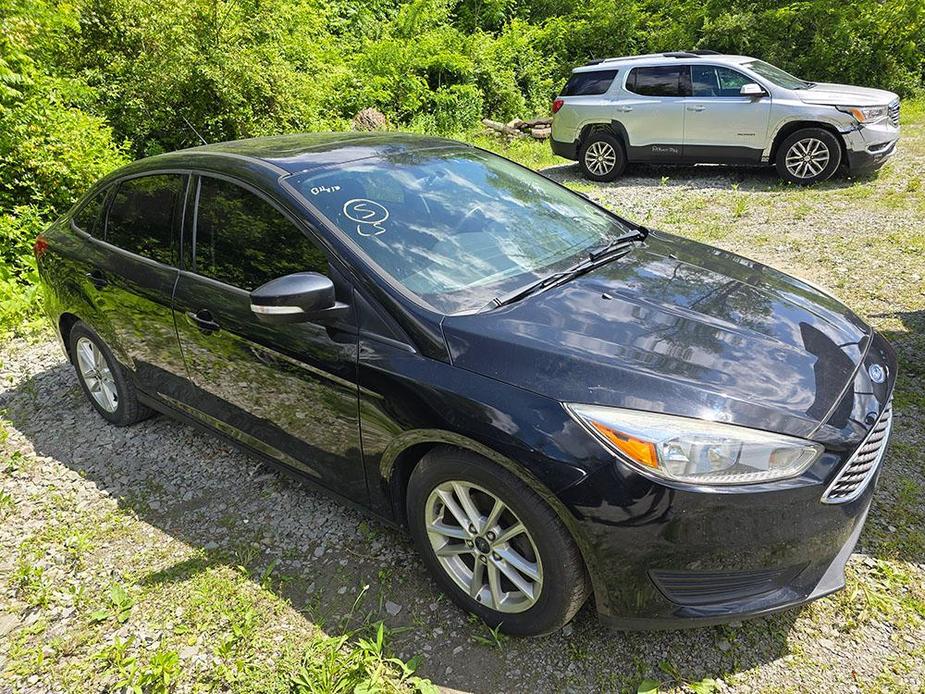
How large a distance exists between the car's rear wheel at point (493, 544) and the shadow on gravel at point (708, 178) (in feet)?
24.9

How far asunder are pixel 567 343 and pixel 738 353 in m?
0.60

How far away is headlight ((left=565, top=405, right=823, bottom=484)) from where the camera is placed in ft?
5.96

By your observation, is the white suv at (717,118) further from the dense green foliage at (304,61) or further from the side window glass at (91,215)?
the side window glass at (91,215)

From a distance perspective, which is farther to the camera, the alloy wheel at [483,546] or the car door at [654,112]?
the car door at [654,112]

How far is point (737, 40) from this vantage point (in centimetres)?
1622

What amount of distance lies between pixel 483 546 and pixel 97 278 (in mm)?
2660

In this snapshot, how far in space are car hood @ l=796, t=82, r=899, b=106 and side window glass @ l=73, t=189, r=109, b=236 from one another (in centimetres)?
801

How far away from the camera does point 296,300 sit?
2.21m

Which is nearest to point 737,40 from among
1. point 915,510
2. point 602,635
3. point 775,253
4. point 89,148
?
point 775,253

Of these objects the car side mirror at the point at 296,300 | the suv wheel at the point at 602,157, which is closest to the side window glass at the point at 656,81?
the suv wheel at the point at 602,157

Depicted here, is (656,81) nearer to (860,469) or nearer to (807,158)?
(807,158)

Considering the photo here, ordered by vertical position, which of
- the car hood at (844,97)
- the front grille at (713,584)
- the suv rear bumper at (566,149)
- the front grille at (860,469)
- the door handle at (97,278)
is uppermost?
the car hood at (844,97)

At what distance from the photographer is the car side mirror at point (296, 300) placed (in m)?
2.21

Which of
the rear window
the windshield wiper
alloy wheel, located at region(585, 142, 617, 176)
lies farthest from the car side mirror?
the rear window
